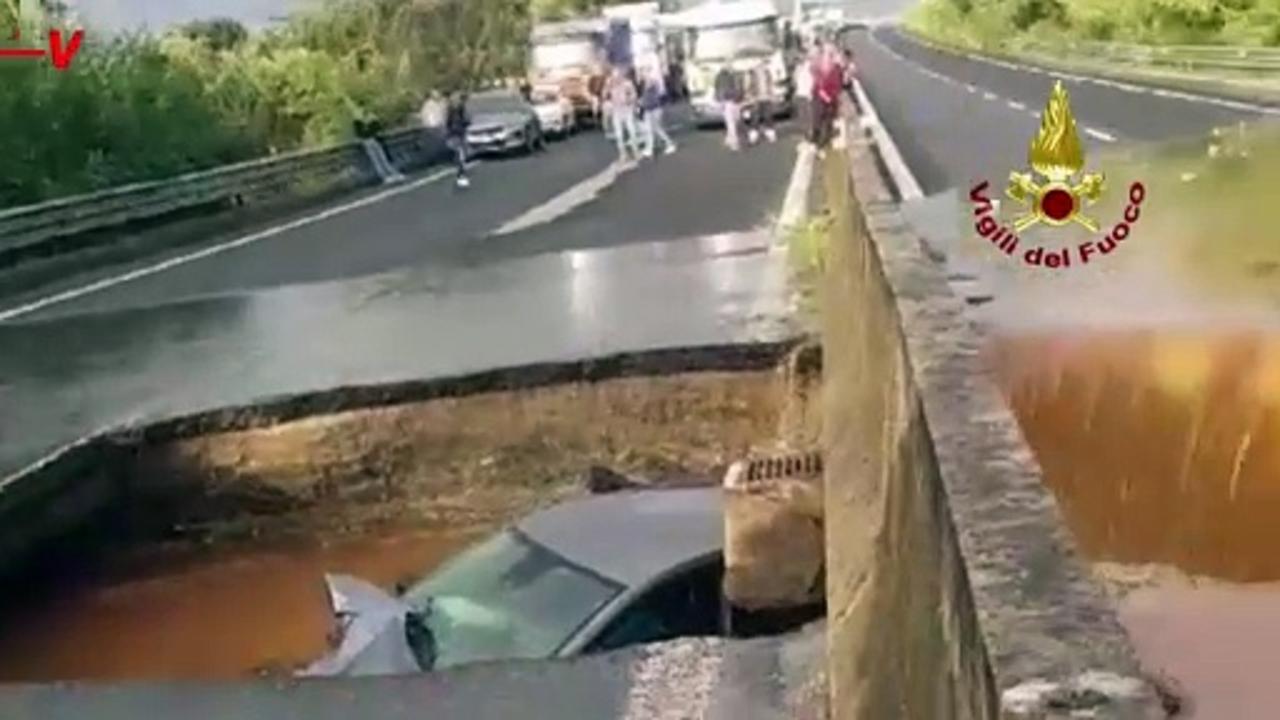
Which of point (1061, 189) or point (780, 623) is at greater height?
point (1061, 189)

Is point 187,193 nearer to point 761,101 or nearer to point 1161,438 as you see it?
point 761,101

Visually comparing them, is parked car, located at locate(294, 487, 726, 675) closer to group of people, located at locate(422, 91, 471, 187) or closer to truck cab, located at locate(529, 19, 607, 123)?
group of people, located at locate(422, 91, 471, 187)

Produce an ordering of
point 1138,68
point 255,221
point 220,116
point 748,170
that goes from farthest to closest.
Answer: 1. point 1138,68
2. point 220,116
3. point 748,170
4. point 255,221

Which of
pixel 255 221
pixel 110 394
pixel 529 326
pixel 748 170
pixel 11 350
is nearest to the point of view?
pixel 110 394

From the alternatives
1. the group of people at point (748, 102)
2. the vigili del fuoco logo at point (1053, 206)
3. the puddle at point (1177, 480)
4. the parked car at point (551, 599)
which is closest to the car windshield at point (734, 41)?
the group of people at point (748, 102)

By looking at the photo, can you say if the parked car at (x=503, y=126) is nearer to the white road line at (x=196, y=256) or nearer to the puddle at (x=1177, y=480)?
the white road line at (x=196, y=256)

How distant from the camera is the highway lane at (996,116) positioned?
31.8 m

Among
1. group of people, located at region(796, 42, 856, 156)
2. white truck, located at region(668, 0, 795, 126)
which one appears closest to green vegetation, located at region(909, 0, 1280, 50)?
white truck, located at region(668, 0, 795, 126)

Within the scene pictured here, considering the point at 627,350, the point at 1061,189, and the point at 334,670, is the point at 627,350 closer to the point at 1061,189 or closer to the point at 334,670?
the point at 1061,189

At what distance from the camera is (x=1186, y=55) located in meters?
59.1

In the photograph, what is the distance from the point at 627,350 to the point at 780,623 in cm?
577

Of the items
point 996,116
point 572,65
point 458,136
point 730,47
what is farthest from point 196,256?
point 572,65

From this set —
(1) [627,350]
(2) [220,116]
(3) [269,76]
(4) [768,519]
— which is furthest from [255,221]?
(4) [768,519]

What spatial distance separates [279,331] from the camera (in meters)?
20.4
